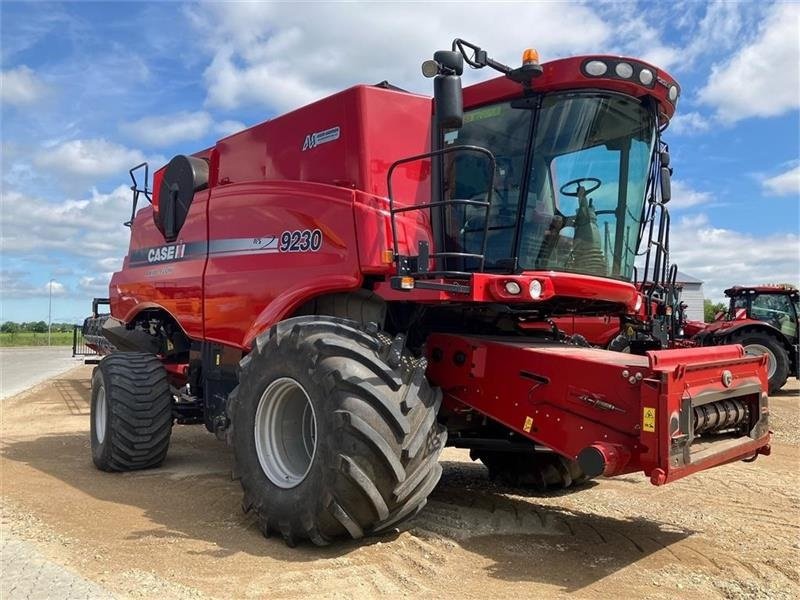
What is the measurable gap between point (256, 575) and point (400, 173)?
2.85 m

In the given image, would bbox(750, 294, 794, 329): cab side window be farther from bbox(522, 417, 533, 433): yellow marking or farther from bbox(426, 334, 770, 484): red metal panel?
bbox(522, 417, 533, 433): yellow marking

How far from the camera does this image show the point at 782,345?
15219mm

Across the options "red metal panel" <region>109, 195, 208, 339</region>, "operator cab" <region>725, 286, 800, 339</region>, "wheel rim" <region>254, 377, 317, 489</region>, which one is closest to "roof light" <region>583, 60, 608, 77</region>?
"wheel rim" <region>254, 377, 317, 489</region>

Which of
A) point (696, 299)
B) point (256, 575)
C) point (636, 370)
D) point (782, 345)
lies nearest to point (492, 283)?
point (636, 370)

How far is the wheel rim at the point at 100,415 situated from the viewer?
702cm

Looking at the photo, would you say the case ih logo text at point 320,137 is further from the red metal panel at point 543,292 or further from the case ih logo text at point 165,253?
the case ih logo text at point 165,253

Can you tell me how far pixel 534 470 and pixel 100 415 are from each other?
433 cm

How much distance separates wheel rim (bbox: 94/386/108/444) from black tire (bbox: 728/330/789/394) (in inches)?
490

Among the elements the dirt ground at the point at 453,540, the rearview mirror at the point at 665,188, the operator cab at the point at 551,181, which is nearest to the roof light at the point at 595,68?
the operator cab at the point at 551,181

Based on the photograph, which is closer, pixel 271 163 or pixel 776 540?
pixel 776 540

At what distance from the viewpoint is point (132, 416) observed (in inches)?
266

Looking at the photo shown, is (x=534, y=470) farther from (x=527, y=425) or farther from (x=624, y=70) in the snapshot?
(x=624, y=70)

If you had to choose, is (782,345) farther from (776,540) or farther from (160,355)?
(160,355)

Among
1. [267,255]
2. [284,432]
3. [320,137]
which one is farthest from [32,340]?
[284,432]
